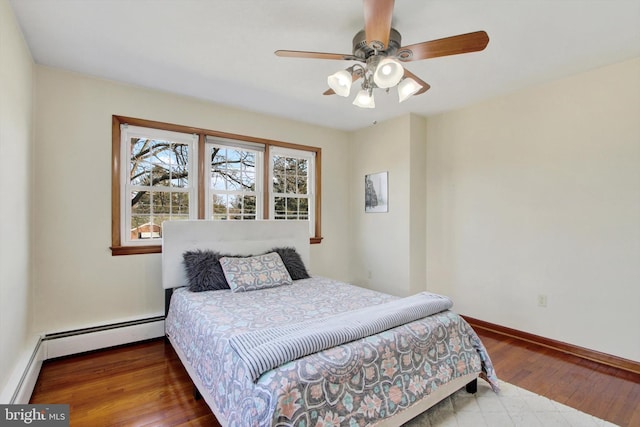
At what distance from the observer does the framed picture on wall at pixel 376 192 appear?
13.4 ft

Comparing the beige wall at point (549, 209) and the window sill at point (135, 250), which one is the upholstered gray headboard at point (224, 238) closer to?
the window sill at point (135, 250)

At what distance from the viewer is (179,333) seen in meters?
2.44

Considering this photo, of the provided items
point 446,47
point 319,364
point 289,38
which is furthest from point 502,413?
point 289,38

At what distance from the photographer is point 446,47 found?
170 centimetres

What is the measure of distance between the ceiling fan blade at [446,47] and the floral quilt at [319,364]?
1.62 m

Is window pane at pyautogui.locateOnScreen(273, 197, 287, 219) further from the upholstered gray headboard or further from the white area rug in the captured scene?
the white area rug

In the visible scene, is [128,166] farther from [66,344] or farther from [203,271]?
[66,344]

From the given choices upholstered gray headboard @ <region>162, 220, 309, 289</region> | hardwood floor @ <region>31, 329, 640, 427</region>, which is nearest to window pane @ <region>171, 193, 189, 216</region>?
upholstered gray headboard @ <region>162, 220, 309, 289</region>

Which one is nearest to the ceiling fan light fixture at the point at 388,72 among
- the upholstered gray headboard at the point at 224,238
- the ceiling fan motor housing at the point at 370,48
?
the ceiling fan motor housing at the point at 370,48

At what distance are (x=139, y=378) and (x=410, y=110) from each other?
12.3 feet

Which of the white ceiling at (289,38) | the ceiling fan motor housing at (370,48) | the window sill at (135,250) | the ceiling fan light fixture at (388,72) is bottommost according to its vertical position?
the window sill at (135,250)

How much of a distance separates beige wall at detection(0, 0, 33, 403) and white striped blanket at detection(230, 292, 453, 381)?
1451 millimetres

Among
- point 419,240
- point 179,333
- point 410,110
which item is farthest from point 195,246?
point 410,110

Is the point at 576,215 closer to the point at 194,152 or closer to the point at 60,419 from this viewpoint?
the point at 194,152
